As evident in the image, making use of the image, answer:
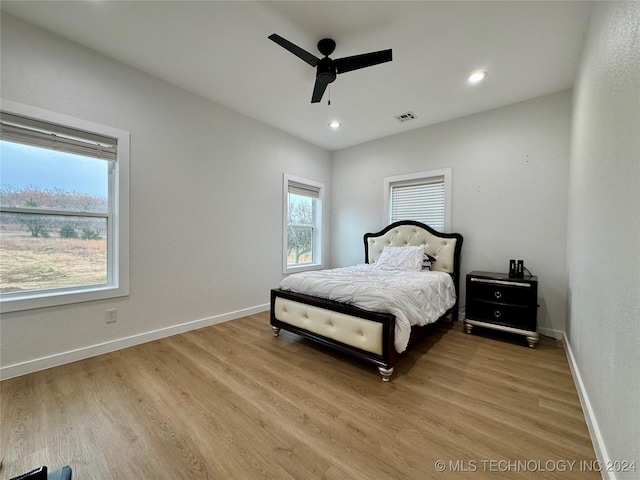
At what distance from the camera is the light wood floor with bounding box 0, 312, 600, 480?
125 centimetres

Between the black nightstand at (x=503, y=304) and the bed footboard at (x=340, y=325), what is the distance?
155 cm

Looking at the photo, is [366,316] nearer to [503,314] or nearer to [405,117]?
[503,314]

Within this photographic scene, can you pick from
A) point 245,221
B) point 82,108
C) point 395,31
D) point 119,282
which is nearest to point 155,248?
point 119,282

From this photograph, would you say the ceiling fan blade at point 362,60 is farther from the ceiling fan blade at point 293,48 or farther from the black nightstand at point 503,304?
the black nightstand at point 503,304

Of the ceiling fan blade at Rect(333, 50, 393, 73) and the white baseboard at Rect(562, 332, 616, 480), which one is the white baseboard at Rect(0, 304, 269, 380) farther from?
the white baseboard at Rect(562, 332, 616, 480)

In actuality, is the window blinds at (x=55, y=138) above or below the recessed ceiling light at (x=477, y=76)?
below

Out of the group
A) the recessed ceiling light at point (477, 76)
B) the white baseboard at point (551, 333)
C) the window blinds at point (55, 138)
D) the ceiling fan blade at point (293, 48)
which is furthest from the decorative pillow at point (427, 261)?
the window blinds at point (55, 138)

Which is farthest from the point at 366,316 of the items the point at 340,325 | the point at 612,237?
the point at 612,237

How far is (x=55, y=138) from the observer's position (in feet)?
7.11

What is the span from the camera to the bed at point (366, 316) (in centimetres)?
199

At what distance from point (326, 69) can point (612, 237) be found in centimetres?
216

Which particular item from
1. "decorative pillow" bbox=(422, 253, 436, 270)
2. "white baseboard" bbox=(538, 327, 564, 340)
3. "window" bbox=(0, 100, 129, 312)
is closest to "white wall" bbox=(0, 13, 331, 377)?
"window" bbox=(0, 100, 129, 312)

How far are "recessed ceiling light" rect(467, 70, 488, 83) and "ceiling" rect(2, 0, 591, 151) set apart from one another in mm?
68

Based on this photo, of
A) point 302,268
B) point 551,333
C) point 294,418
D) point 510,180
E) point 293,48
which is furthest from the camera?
point 302,268
